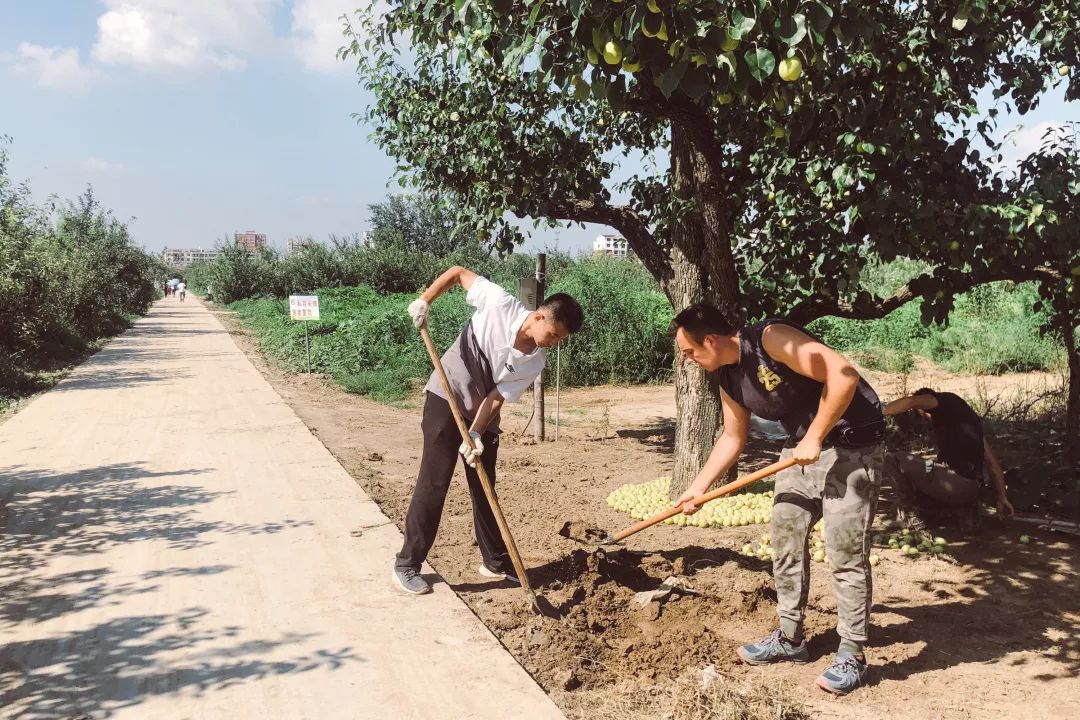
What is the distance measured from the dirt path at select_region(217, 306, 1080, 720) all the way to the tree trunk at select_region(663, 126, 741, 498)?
0.76m

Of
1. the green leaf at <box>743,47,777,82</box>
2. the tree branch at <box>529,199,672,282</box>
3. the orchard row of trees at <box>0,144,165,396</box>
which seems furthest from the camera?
the orchard row of trees at <box>0,144,165,396</box>

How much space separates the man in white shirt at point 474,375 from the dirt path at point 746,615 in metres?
0.49

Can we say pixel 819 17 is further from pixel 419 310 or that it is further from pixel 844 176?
pixel 419 310

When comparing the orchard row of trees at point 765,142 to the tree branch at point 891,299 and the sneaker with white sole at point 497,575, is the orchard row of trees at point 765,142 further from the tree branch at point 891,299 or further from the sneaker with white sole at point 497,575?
the sneaker with white sole at point 497,575

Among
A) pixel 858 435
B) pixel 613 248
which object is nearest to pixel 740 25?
pixel 858 435

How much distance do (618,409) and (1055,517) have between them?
656cm

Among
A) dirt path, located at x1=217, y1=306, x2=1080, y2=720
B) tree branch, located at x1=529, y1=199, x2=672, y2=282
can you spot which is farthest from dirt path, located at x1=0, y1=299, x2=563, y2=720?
tree branch, located at x1=529, y1=199, x2=672, y2=282

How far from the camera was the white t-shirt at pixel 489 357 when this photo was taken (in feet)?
12.8

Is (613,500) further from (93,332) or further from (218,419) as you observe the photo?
(93,332)

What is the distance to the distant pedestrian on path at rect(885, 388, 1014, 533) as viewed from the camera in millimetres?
5152

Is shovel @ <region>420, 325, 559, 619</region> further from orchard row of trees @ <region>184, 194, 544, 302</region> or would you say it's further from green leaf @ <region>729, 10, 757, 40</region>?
orchard row of trees @ <region>184, 194, 544, 302</region>

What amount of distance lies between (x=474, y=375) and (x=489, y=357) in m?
0.13

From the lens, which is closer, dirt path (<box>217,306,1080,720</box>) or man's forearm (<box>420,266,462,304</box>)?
dirt path (<box>217,306,1080,720</box>)

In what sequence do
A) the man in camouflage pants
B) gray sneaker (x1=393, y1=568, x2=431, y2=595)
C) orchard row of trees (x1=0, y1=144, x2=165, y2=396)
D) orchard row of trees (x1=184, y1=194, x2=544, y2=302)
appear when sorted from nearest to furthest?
1. the man in camouflage pants
2. gray sneaker (x1=393, y1=568, x2=431, y2=595)
3. orchard row of trees (x1=0, y1=144, x2=165, y2=396)
4. orchard row of trees (x1=184, y1=194, x2=544, y2=302)
